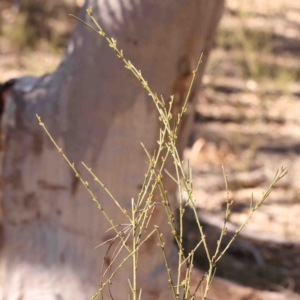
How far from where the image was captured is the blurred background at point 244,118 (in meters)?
3.01

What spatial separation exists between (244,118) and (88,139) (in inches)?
118

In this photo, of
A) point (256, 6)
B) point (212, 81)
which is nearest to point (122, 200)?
point (212, 81)

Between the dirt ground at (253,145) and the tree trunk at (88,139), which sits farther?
the dirt ground at (253,145)

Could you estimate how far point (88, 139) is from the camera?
1.59 metres

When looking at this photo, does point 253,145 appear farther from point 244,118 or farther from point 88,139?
point 88,139

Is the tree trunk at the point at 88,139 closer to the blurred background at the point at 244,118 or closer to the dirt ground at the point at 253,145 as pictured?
the dirt ground at the point at 253,145

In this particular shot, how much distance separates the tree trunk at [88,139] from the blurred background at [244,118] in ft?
Result: 4.23

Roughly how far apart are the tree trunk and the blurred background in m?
1.29

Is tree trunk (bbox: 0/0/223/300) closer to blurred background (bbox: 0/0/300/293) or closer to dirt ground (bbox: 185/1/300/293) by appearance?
dirt ground (bbox: 185/1/300/293)

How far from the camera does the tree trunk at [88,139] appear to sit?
151 centimetres

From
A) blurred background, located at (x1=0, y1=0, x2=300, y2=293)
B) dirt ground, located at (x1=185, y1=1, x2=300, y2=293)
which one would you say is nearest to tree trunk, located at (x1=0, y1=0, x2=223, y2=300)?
dirt ground, located at (x1=185, y1=1, x2=300, y2=293)

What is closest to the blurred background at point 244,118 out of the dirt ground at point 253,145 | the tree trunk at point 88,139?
the dirt ground at point 253,145

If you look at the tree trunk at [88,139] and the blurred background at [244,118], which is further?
the blurred background at [244,118]

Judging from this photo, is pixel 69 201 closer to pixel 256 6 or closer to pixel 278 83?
pixel 278 83
